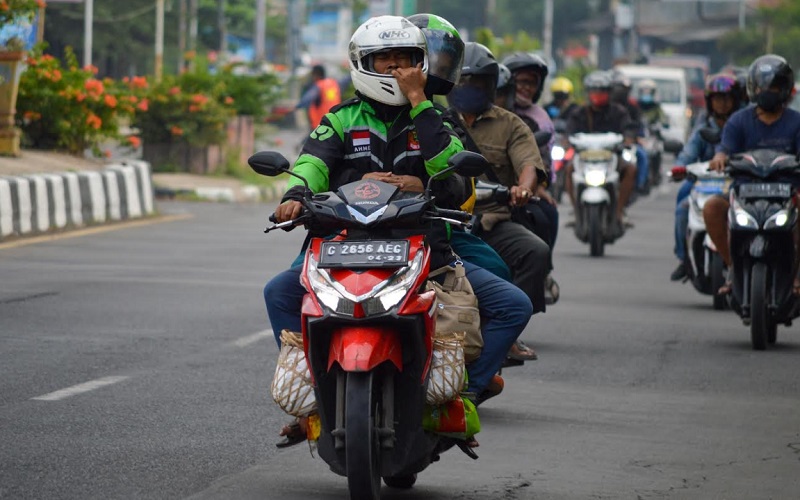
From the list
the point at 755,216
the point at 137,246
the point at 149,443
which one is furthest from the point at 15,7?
the point at 149,443

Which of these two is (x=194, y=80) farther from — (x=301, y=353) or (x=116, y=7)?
(x=116, y=7)

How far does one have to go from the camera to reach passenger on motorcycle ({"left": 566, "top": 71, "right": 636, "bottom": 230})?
1914cm

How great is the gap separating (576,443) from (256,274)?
748 centimetres

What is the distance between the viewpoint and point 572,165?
1903 cm

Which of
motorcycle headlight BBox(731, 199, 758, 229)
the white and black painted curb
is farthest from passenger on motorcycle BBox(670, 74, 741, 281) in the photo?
the white and black painted curb

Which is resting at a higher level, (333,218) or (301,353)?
(333,218)

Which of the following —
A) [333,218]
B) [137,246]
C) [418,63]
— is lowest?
[137,246]

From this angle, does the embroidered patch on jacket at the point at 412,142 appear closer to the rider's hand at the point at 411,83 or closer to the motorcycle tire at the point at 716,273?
the rider's hand at the point at 411,83

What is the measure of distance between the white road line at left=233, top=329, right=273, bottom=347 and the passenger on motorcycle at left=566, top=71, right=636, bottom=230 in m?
8.22

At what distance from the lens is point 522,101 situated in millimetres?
11648

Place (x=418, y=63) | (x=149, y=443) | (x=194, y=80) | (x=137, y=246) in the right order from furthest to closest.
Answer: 1. (x=194, y=80)
2. (x=137, y=246)
3. (x=149, y=443)
4. (x=418, y=63)

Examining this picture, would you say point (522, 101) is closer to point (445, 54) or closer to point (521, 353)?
point (521, 353)

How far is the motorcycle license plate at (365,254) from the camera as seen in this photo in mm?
5969

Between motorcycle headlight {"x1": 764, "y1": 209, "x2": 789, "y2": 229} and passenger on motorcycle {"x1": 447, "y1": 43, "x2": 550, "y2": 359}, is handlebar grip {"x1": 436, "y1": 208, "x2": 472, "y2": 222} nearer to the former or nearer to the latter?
→ passenger on motorcycle {"x1": 447, "y1": 43, "x2": 550, "y2": 359}
